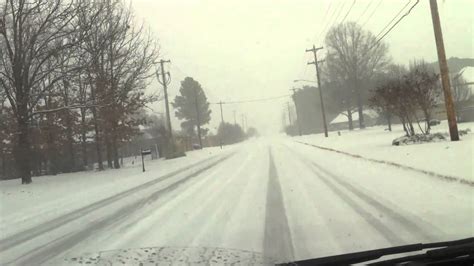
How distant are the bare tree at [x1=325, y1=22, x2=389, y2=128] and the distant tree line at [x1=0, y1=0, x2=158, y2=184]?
45.4m

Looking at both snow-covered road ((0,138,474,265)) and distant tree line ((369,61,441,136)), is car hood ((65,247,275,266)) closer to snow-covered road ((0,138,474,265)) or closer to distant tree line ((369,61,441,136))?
snow-covered road ((0,138,474,265))

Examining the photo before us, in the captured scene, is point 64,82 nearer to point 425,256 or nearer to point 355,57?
point 425,256

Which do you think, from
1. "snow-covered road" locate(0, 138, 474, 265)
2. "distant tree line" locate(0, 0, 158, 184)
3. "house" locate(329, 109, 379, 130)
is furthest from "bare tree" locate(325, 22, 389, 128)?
"snow-covered road" locate(0, 138, 474, 265)

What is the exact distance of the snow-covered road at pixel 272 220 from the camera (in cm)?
691

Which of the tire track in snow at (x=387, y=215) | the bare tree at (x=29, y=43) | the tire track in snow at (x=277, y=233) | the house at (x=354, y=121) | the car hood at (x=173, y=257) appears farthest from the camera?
the house at (x=354, y=121)

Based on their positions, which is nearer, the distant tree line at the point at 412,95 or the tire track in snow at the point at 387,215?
the tire track in snow at the point at 387,215

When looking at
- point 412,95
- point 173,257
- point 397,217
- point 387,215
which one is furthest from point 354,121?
point 173,257

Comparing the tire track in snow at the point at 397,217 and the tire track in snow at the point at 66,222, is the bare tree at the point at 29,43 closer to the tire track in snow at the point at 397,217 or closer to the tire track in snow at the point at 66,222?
the tire track in snow at the point at 66,222

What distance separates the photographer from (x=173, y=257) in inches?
251

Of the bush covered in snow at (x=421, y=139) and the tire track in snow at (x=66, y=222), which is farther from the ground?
the bush covered in snow at (x=421, y=139)

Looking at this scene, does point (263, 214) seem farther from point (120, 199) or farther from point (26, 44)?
point (26, 44)

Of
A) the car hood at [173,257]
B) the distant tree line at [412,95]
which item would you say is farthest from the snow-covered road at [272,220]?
the distant tree line at [412,95]

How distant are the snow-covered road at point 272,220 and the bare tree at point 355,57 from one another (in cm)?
6699

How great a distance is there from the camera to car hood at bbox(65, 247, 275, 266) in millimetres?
6016
